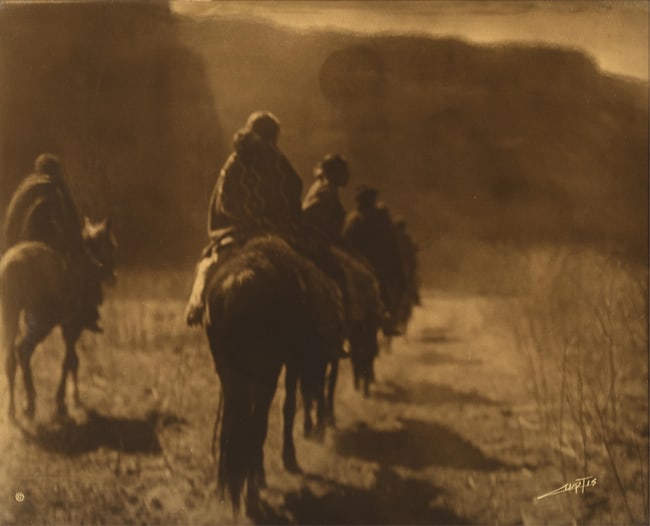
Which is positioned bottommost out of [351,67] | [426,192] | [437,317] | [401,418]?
[401,418]

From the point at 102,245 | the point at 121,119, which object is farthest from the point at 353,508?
the point at 121,119

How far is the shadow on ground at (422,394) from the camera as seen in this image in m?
3.72

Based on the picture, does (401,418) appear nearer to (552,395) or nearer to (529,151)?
(552,395)

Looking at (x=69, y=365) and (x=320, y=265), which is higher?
(x=320, y=265)

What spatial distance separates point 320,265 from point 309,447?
3.28 feet

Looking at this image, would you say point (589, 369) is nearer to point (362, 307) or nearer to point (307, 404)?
point (362, 307)

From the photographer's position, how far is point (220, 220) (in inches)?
148

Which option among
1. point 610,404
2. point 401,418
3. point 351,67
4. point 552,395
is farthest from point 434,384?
point 351,67

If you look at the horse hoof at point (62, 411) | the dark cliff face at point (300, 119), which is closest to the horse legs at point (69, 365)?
the horse hoof at point (62, 411)

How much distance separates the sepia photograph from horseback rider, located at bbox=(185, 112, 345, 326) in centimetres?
1

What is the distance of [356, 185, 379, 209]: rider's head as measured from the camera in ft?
12.4

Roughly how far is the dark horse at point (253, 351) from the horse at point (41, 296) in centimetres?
70

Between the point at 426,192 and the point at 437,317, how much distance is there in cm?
70
